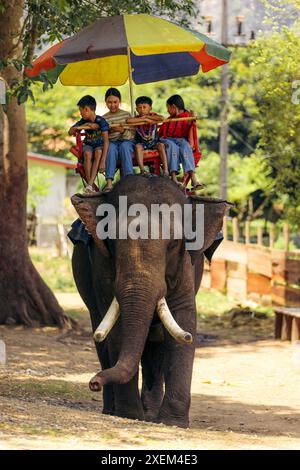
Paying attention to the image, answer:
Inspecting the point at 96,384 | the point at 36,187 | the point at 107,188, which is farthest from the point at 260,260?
the point at 36,187

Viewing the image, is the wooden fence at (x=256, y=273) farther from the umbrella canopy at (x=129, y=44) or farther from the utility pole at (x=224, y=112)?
the umbrella canopy at (x=129, y=44)

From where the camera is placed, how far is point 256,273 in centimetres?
2602

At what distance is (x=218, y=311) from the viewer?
25172mm

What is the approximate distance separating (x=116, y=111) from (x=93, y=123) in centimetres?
49

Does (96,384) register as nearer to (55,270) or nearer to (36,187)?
(55,270)

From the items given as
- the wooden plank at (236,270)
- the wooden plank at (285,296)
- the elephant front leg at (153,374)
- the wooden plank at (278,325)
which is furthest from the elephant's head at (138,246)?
the wooden plank at (236,270)

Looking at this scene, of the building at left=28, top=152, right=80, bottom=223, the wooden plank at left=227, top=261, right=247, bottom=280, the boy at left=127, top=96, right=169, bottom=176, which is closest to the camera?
the boy at left=127, top=96, right=169, bottom=176

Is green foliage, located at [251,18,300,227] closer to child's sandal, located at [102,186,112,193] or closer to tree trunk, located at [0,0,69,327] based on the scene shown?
tree trunk, located at [0,0,69,327]

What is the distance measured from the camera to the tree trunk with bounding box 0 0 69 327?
1986 cm

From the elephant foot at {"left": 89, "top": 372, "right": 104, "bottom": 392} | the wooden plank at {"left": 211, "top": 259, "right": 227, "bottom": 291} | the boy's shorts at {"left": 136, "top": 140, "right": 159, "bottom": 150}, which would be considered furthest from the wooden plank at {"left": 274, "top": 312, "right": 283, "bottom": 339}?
the elephant foot at {"left": 89, "top": 372, "right": 104, "bottom": 392}

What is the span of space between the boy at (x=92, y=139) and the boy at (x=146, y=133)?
296 mm

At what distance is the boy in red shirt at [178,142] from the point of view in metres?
12.3
